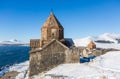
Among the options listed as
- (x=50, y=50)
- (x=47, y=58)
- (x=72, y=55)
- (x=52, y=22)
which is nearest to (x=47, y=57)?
(x=47, y=58)

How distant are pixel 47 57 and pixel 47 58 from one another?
6.0 inches

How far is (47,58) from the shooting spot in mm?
30969

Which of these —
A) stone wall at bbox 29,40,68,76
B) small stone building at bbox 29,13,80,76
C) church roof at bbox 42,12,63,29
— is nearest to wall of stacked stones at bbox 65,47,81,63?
small stone building at bbox 29,13,80,76

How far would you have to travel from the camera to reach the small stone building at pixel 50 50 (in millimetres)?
30422

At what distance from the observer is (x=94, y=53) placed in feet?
159

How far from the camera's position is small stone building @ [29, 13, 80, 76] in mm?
30422

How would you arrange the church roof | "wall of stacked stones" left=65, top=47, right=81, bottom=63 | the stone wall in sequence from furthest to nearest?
the church roof → "wall of stacked stones" left=65, top=47, right=81, bottom=63 → the stone wall

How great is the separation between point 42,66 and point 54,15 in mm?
8804

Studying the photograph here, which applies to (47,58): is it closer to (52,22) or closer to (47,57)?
(47,57)

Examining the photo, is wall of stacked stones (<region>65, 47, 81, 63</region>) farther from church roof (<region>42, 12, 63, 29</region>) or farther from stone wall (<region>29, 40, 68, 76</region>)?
church roof (<region>42, 12, 63, 29</region>)

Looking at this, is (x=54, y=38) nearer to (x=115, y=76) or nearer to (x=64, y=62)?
(x=64, y=62)

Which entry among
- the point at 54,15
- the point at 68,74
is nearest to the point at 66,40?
the point at 54,15

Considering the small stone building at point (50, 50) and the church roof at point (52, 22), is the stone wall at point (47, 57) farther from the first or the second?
the church roof at point (52, 22)

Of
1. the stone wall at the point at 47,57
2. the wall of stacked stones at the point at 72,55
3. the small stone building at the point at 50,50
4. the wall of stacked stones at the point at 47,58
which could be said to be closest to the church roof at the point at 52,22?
the small stone building at the point at 50,50
